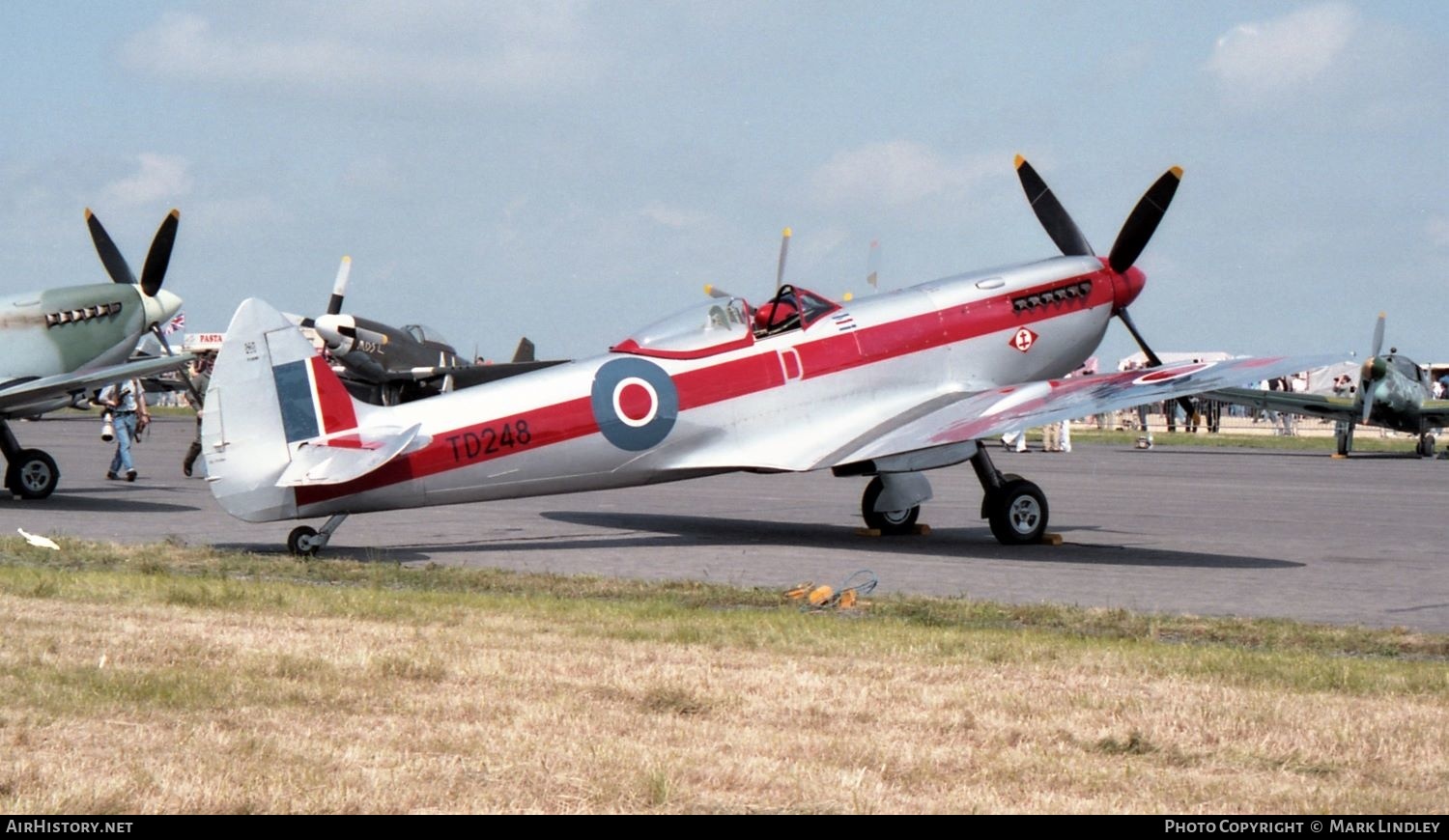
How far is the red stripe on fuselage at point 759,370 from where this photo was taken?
13.2 m

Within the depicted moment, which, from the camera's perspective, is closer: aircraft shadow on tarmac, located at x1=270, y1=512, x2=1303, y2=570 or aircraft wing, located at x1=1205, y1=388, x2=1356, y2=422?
aircraft shadow on tarmac, located at x1=270, y1=512, x2=1303, y2=570

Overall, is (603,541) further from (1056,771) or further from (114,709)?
(1056,771)

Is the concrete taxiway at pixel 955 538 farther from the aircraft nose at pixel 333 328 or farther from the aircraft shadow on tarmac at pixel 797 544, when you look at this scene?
the aircraft nose at pixel 333 328

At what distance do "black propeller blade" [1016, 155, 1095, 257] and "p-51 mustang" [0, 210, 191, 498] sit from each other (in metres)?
10.3

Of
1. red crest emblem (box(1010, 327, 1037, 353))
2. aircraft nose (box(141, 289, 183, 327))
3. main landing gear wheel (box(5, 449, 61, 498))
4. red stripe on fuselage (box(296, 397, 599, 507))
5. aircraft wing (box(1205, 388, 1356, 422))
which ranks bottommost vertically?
aircraft wing (box(1205, 388, 1356, 422))

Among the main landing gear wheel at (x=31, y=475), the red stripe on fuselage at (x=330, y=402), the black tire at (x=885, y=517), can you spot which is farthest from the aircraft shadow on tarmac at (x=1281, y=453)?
the red stripe on fuselage at (x=330, y=402)

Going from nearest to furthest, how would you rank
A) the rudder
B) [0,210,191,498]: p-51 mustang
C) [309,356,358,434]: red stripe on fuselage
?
the rudder, [309,356,358,434]: red stripe on fuselage, [0,210,191,498]: p-51 mustang

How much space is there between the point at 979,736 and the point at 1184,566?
25.6 feet

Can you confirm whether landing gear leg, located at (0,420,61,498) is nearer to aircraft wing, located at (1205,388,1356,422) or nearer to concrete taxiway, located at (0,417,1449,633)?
concrete taxiway, located at (0,417,1449,633)

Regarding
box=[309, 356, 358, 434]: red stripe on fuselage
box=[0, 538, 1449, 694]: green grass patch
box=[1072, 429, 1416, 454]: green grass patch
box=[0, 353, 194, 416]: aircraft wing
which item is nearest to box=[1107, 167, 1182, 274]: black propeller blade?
box=[0, 538, 1449, 694]: green grass patch

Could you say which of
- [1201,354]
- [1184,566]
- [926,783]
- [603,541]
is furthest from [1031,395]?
[1201,354]

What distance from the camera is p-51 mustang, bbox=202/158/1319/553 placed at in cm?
1269

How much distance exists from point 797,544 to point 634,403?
2264mm

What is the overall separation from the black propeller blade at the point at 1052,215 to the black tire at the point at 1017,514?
12.7ft
